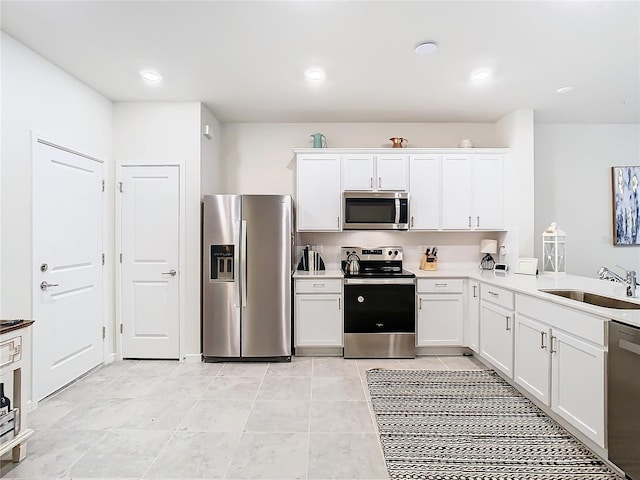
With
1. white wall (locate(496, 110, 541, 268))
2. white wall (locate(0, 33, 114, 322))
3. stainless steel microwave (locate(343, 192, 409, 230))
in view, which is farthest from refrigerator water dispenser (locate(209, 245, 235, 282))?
white wall (locate(496, 110, 541, 268))

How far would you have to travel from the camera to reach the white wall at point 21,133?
2312 millimetres

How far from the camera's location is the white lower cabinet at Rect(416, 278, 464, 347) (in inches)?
142

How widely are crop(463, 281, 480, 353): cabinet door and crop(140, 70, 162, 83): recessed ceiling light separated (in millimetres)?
3546

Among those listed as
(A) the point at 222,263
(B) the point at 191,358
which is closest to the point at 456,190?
(A) the point at 222,263

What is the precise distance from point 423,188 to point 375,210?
2.03 ft

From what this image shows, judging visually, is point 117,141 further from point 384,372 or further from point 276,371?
point 384,372

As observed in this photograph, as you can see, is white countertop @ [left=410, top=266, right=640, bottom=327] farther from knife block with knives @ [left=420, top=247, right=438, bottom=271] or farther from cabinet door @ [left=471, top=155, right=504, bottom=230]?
cabinet door @ [left=471, top=155, right=504, bottom=230]

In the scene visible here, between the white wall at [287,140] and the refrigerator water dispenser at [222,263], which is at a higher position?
the white wall at [287,140]

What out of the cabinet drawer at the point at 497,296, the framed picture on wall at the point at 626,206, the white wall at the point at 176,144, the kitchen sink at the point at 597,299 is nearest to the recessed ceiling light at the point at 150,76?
the white wall at the point at 176,144

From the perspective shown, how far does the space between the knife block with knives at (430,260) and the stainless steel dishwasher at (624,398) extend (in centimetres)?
219

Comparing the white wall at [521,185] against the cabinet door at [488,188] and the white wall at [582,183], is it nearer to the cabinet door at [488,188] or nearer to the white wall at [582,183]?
the cabinet door at [488,188]

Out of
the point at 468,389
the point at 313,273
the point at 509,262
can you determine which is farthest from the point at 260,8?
the point at 509,262

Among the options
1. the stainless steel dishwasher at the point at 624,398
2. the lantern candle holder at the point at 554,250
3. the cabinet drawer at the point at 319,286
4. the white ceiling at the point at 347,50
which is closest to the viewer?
the stainless steel dishwasher at the point at 624,398

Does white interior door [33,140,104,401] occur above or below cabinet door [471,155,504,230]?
below
